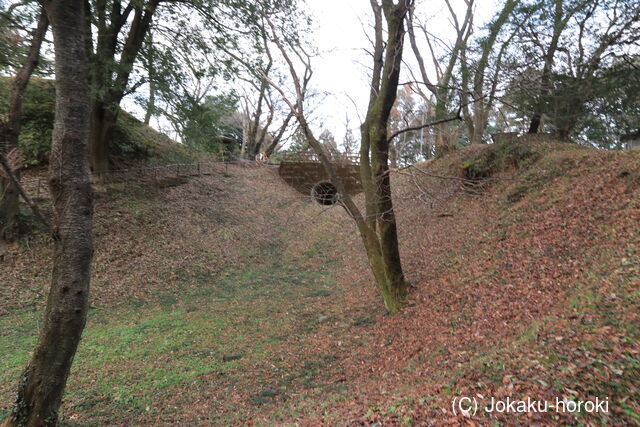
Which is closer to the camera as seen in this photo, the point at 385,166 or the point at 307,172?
the point at 385,166

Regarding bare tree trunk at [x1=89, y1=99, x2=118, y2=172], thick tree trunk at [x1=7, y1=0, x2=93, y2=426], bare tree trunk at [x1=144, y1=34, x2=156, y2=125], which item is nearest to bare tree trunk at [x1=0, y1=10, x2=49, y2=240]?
bare tree trunk at [x1=89, y1=99, x2=118, y2=172]

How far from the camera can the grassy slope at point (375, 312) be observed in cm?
390

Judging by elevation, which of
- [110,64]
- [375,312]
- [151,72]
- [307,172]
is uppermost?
[151,72]

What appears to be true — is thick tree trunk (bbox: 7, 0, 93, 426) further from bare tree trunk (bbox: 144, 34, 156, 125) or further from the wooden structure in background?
the wooden structure in background

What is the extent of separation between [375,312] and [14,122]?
419 inches

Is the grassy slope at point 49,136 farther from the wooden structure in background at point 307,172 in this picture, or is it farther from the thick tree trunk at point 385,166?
the thick tree trunk at point 385,166

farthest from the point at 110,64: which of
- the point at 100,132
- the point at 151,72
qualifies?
the point at 100,132

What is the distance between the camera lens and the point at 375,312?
28.0ft

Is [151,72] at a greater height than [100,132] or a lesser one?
greater

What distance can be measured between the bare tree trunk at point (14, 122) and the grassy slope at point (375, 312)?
749mm

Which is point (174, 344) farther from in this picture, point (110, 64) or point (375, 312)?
point (110, 64)

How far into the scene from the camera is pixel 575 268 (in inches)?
235

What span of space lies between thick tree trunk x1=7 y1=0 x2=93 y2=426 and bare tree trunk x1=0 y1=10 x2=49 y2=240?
19.2ft

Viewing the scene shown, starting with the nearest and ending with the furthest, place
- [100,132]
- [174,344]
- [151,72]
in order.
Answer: [174,344], [151,72], [100,132]
